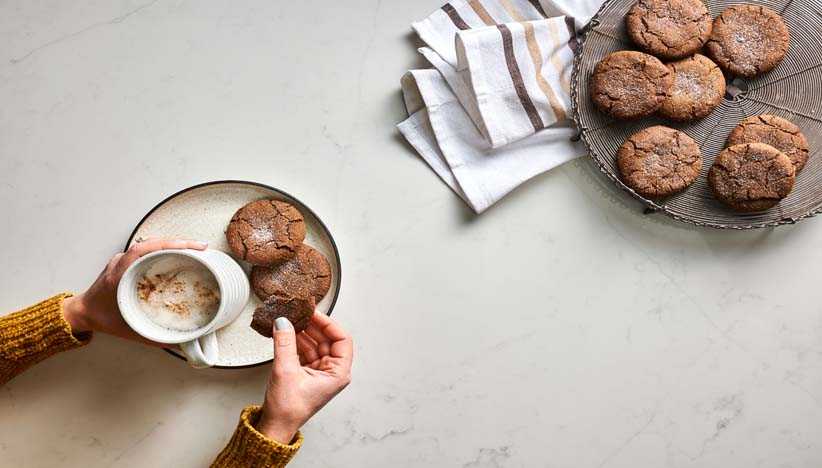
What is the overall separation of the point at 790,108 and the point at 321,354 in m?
1.11

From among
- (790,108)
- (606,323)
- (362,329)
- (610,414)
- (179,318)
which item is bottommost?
(610,414)

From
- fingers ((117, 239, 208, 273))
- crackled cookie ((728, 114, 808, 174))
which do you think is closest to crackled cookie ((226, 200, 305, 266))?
fingers ((117, 239, 208, 273))

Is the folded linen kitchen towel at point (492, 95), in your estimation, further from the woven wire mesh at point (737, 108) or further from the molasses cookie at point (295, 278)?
the molasses cookie at point (295, 278)

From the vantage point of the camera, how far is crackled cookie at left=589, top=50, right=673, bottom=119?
4.80 feet

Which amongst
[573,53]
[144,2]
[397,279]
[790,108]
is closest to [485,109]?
[573,53]

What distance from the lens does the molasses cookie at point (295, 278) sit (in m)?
1.39

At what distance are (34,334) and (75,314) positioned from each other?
0.27 ft

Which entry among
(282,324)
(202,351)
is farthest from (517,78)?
(202,351)

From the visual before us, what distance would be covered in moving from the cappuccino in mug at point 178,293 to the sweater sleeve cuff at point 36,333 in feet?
0.86

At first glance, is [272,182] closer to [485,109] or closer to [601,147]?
[485,109]

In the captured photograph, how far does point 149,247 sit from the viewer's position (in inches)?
50.2

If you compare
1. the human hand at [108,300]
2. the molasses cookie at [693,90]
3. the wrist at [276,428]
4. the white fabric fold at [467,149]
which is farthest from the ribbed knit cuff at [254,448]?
the molasses cookie at [693,90]

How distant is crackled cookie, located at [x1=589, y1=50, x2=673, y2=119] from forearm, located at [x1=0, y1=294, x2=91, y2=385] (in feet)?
3.76

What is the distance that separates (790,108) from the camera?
5.02ft
